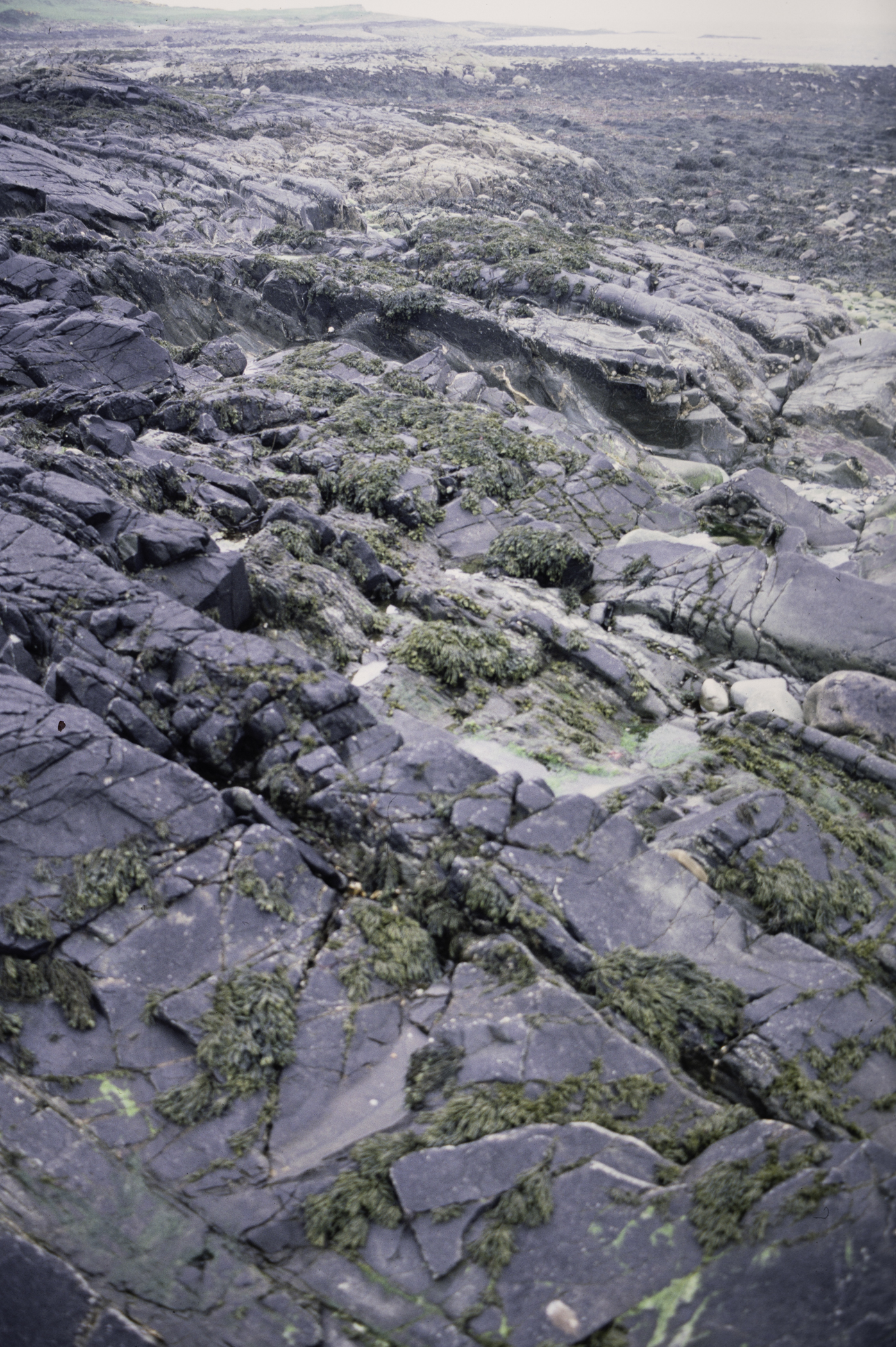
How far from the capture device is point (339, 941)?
22.4ft

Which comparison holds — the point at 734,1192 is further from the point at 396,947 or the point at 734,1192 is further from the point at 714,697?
the point at 714,697

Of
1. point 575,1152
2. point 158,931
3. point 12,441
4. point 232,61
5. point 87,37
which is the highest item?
point 87,37

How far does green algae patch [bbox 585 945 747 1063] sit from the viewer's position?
6.39m

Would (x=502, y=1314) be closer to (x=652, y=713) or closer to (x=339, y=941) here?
(x=339, y=941)

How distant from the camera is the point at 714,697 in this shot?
1214cm

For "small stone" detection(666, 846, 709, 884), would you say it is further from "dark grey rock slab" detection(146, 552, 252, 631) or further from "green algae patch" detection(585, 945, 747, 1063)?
"dark grey rock slab" detection(146, 552, 252, 631)

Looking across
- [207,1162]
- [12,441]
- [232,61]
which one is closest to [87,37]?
[232,61]

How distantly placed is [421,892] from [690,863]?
2.95m

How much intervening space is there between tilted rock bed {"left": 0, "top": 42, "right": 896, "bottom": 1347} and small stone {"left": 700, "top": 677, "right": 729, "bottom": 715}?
0.19 meters

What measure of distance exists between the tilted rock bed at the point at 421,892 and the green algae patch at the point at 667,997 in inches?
1.5

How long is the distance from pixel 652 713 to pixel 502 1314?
8.34 m

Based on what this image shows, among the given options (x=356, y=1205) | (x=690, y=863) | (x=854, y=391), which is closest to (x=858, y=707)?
(x=690, y=863)

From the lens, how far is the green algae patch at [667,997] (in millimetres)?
6391

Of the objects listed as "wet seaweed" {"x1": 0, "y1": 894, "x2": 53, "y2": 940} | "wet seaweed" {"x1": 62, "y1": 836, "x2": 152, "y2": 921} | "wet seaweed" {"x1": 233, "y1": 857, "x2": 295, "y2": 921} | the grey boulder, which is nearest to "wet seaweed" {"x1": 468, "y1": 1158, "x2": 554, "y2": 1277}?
"wet seaweed" {"x1": 233, "y1": 857, "x2": 295, "y2": 921}
